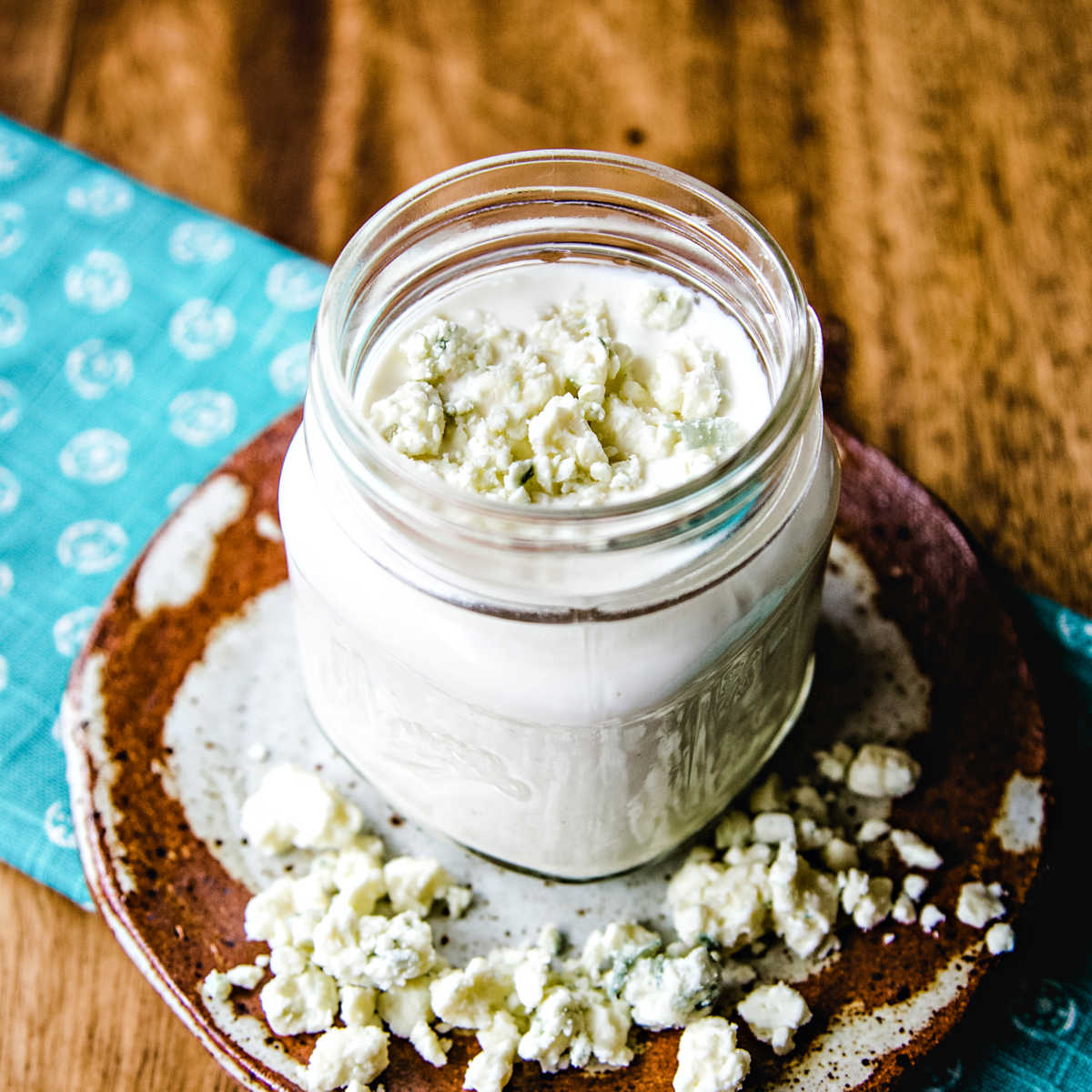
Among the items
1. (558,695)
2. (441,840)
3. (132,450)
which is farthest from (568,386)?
(132,450)

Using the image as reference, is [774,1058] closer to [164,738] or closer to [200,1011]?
[200,1011]

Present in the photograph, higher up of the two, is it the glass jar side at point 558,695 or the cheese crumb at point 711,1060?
the glass jar side at point 558,695

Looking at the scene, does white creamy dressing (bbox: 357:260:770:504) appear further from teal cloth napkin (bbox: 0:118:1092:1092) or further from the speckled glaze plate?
teal cloth napkin (bbox: 0:118:1092:1092)

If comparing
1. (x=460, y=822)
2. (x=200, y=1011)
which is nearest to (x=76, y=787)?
(x=200, y=1011)

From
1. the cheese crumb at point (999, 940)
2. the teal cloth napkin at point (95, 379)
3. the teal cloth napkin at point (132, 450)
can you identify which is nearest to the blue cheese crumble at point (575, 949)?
the cheese crumb at point (999, 940)

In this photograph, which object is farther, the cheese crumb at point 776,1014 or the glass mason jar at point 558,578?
the cheese crumb at point 776,1014

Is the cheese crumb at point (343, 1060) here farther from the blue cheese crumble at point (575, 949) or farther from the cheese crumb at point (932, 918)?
the cheese crumb at point (932, 918)

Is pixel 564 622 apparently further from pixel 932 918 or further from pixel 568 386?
pixel 932 918
